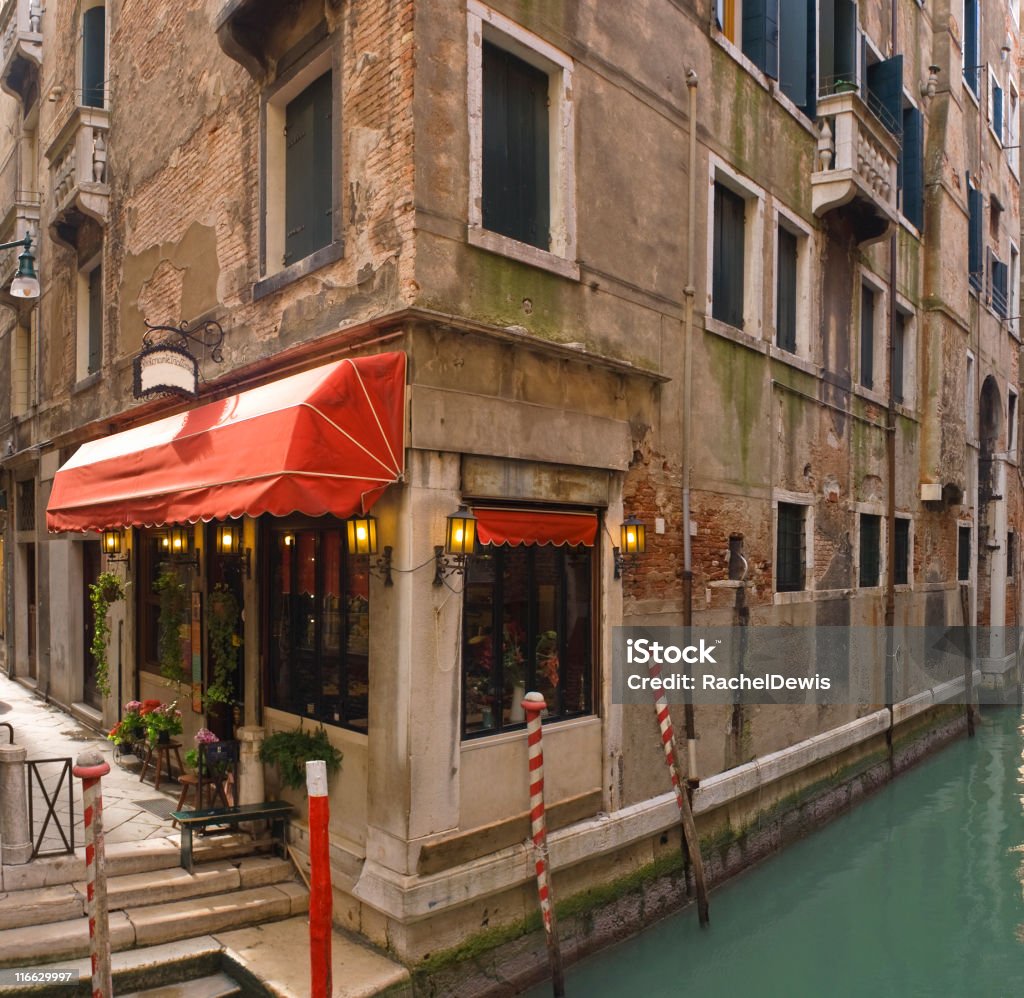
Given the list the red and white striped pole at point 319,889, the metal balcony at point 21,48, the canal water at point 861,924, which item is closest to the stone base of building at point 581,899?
the canal water at point 861,924

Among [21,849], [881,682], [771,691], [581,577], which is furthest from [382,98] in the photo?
[881,682]

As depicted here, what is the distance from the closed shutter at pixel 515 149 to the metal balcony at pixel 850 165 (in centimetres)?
509

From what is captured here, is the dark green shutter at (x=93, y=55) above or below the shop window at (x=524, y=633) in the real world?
above

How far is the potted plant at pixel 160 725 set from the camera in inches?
329

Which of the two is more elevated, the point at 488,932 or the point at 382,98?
the point at 382,98

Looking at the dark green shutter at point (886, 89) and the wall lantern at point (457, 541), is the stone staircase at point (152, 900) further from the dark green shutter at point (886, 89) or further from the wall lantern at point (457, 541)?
the dark green shutter at point (886, 89)

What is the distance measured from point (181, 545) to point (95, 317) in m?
4.51

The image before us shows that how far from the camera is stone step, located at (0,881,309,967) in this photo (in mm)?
5543

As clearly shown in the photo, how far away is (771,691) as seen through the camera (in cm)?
1014

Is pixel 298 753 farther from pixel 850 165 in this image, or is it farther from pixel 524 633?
pixel 850 165

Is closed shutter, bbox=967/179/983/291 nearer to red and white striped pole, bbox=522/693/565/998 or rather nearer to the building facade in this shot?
the building facade

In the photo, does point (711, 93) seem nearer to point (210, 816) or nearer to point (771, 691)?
point (771, 691)

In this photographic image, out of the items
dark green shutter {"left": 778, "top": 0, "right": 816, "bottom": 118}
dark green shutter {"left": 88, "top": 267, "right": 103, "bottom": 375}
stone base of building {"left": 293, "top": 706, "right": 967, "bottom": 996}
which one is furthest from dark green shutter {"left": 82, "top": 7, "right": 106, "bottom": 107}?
stone base of building {"left": 293, "top": 706, "right": 967, "bottom": 996}

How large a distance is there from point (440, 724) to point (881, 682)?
8.88 meters
